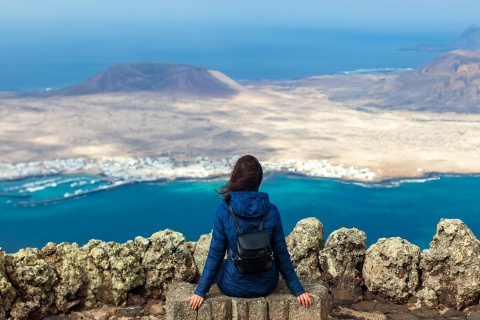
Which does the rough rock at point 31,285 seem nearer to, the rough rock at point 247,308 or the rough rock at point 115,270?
the rough rock at point 115,270

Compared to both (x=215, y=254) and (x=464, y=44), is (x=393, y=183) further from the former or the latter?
(x=464, y=44)

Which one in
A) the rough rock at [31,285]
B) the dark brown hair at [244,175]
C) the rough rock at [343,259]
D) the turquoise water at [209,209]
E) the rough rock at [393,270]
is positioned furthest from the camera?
the turquoise water at [209,209]

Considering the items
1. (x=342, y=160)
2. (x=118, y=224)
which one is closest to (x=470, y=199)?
(x=342, y=160)

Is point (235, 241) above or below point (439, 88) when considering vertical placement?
above

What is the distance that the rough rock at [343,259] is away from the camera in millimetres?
6594

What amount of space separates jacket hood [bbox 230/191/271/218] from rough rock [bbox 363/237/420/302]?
77.6 inches

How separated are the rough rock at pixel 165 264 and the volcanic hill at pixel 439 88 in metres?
80.9

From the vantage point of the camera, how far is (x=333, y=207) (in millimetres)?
46406

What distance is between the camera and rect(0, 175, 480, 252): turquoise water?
4031 centimetres

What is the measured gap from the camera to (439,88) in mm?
92188

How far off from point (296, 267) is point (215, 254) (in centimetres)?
176

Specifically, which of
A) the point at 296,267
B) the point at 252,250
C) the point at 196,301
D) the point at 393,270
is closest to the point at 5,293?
the point at 196,301

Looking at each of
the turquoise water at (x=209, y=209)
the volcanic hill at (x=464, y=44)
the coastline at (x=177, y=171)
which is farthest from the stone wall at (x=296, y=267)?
the volcanic hill at (x=464, y=44)

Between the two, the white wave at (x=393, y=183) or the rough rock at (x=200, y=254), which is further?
the white wave at (x=393, y=183)
